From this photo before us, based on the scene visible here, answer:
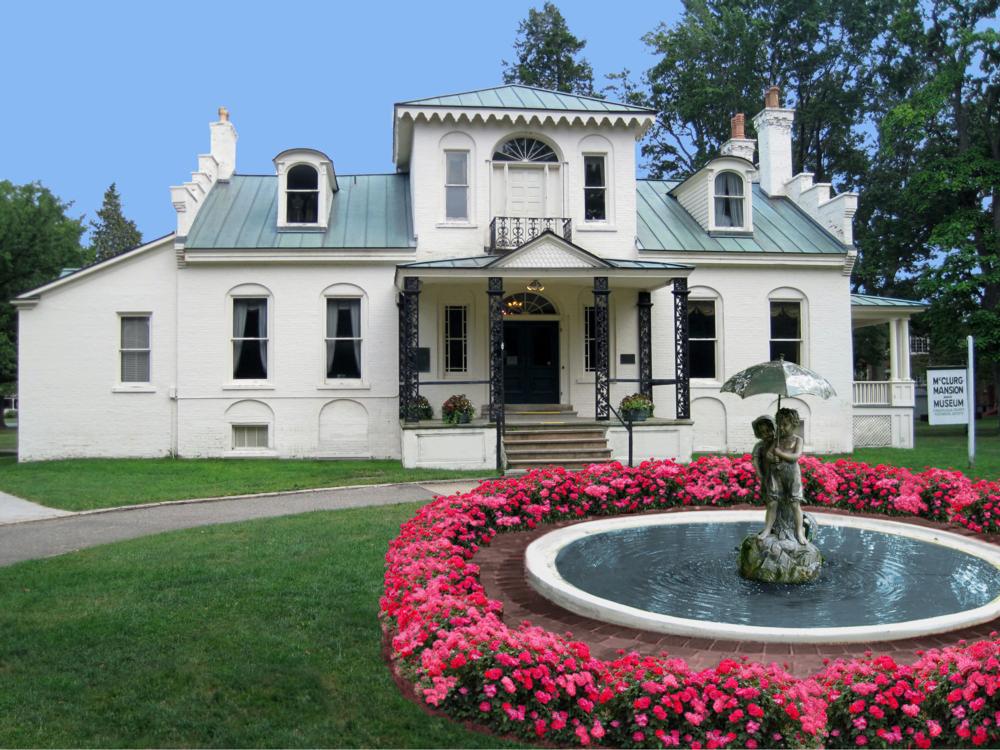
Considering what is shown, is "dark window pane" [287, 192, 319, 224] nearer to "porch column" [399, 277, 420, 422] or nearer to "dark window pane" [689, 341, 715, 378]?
"porch column" [399, 277, 420, 422]

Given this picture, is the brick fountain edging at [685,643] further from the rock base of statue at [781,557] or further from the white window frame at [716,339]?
the white window frame at [716,339]

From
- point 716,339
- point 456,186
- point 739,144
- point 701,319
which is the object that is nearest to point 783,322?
point 716,339

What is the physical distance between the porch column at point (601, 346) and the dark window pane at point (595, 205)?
3.32 meters

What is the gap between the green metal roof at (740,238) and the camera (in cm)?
1973

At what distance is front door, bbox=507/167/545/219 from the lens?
1908 centimetres

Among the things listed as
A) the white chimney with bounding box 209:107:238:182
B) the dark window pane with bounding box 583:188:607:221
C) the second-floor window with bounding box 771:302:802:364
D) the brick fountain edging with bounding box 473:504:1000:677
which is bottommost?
the brick fountain edging with bounding box 473:504:1000:677

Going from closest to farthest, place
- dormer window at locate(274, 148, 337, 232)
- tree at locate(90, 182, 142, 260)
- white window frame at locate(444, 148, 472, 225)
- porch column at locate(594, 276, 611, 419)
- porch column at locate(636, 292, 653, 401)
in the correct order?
porch column at locate(594, 276, 611, 419), porch column at locate(636, 292, 653, 401), white window frame at locate(444, 148, 472, 225), dormer window at locate(274, 148, 337, 232), tree at locate(90, 182, 142, 260)

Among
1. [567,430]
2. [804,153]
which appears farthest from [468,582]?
[804,153]

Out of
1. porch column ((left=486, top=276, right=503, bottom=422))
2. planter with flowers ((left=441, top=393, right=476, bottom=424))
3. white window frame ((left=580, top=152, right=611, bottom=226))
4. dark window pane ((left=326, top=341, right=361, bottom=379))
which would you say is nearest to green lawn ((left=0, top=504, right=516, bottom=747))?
planter with flowers ((left=441, top=393, right=476, bottom=424))

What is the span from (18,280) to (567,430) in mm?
31211

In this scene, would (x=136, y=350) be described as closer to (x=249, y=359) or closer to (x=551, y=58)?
(x=249, y=359)

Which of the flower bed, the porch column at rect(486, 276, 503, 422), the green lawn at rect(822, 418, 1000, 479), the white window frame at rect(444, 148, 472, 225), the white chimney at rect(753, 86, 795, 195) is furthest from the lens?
the white chimney at rect(753, 86, 795, 195)

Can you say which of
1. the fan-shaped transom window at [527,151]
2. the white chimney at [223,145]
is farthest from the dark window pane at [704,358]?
the white chimney at [223,145]

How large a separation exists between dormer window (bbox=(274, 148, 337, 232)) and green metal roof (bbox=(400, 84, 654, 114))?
291cm
